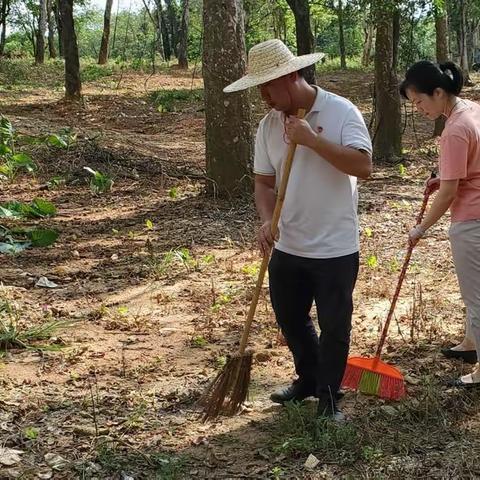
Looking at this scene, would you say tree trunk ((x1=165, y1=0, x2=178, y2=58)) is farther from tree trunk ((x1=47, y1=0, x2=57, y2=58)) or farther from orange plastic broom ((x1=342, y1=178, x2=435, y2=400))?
orange plastic broom ((x1=342, y1=178, x2=435, y2=400))

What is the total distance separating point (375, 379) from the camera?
12.0 feet

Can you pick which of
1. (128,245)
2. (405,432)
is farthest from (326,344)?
(128,245)

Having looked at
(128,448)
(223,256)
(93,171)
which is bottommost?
(128,448)

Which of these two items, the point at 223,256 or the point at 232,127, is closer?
the point at 223,256

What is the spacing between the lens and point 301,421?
326 cm

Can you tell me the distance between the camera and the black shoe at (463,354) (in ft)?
13.2

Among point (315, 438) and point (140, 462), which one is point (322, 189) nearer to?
point (315, 438)

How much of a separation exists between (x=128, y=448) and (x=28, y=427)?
520 millimetres

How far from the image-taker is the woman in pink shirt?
3.18 meters

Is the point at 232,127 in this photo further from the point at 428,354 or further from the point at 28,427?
the point at 28,427

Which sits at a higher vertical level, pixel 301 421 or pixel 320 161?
pixel 320 161

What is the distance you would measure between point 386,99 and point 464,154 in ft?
25.6

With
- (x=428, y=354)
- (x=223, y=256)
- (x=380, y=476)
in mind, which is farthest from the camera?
(x=223, y=256)

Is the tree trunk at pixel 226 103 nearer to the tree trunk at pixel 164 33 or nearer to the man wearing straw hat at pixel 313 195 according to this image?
the man wearing straw hat at pixel 313 195
